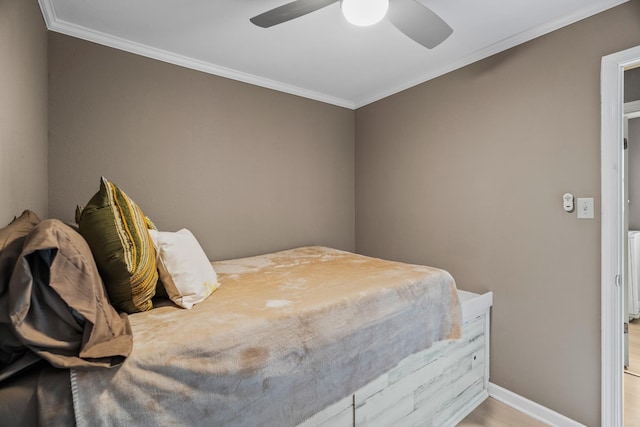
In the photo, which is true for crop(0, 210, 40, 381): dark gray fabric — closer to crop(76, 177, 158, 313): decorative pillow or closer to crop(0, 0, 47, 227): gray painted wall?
crop(76, 177, 158, 313): decorative pillow

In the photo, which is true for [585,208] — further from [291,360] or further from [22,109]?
[22,109]

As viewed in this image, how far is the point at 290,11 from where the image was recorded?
147cm

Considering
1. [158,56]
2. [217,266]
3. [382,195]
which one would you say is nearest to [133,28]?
[158,56]

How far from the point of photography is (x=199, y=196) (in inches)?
97.8

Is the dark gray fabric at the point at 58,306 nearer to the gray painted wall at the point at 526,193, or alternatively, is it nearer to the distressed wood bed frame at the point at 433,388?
the distressed wood bed frame at the point at 433,388

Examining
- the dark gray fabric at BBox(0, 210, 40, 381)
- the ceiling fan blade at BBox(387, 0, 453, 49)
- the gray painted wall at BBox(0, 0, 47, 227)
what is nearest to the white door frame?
the ceiling fan blade at BBox(387, 0, 453, 49)

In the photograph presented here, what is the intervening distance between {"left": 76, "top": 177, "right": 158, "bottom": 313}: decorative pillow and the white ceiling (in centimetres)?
130

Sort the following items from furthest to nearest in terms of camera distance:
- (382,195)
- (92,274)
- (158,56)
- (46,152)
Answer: (382,195) < (158,56) < (46,152) < (92,274)

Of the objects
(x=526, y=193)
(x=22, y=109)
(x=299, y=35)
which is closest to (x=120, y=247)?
(x=22, y=109)

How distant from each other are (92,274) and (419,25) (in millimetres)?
1794

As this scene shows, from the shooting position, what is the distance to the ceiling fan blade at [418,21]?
1413mm

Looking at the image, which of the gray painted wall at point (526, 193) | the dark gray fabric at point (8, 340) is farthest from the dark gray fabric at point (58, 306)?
the gray painted wall at point (526, 193)

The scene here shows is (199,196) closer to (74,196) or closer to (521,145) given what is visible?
(74,196)

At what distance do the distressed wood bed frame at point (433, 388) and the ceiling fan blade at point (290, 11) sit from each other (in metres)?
1.87
